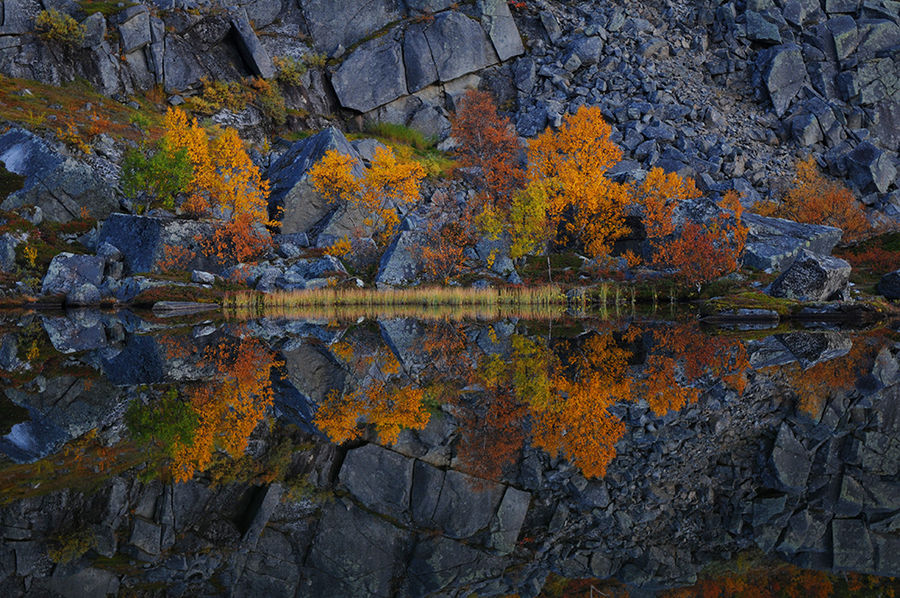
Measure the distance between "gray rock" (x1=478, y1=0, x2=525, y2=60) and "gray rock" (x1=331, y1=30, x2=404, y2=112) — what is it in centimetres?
1057

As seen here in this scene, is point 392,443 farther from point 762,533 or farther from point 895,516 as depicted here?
point 895,516

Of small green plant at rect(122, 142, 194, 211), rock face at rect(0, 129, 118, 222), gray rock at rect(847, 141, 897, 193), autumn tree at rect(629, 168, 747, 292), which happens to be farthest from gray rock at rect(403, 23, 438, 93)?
gray rock at rect(847, 141, 897, 193)

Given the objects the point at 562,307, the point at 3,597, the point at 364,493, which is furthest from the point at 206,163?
the point at 3,597

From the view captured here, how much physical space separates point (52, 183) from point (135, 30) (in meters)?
20.7

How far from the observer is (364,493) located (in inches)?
497

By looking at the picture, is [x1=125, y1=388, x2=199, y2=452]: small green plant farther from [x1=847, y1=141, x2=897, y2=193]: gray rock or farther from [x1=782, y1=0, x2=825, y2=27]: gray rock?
[x1=782, y1=0, x2=825, y2=27]: gray rock

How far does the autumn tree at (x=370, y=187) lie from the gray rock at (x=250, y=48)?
20.7 meters

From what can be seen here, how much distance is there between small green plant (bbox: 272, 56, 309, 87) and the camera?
64812 millimetres

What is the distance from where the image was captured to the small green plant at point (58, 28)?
174ft

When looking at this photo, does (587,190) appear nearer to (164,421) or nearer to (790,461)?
(790,461)

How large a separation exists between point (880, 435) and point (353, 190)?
3982cm

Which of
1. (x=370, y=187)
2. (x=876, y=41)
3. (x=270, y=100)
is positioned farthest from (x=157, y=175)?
(x=876, y=41)

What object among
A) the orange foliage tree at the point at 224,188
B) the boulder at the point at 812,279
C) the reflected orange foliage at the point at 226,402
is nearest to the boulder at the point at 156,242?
the orange foliage tree at the point at 224,188

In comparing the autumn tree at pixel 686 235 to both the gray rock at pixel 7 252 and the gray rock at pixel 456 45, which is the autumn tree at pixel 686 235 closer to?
the gray rock at pixel 456 45
